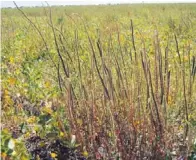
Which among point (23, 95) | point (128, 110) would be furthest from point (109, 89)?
point (23, 95)

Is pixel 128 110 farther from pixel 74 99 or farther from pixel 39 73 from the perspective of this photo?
pixel 39 73

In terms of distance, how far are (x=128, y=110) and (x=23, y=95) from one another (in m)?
1.17

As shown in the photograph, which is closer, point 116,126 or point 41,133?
point 116,126

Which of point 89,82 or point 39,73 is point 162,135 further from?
point 39,73

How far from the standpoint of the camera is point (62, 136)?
195 centimetres

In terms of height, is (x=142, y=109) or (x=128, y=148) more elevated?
(x=142, y=109)

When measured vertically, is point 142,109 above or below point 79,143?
above

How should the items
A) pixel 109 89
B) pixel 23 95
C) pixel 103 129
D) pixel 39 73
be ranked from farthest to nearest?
pixel 39 73
pixel 23 95
pixel 103 129
pixel 109 89

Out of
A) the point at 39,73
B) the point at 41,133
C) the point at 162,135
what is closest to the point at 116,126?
the point at 162,135

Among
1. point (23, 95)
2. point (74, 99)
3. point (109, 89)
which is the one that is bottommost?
point (23, 95)

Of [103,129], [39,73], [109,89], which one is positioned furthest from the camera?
[39,73]

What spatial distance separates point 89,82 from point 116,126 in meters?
0.31

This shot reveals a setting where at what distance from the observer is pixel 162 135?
1.71 metres

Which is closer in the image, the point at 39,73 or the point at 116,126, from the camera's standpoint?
the point at 116,126
